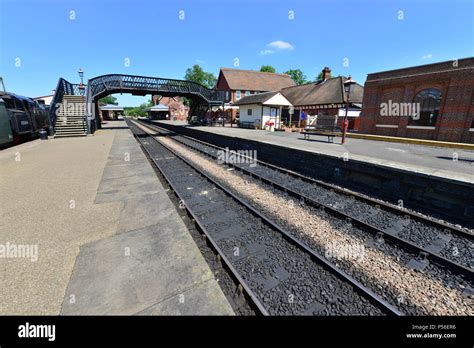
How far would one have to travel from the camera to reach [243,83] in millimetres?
41906

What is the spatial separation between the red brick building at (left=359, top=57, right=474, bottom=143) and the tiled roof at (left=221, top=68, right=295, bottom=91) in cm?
2650

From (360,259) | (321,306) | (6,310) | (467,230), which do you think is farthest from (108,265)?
(467,230)

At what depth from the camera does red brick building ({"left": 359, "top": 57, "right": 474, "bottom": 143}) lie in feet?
43.9

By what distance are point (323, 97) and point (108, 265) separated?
2978 cm

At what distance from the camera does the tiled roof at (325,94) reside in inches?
1000

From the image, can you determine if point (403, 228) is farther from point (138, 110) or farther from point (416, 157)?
point (138, 110)

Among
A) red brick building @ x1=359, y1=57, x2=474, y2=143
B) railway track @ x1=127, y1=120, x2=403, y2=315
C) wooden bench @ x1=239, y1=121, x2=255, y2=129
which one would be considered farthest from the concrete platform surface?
wooden bench @ x1=239, y1=121, x2=255, y2=129

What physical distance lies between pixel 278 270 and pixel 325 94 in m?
29.1

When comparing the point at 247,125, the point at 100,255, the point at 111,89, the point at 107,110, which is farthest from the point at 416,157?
the point at 107,110

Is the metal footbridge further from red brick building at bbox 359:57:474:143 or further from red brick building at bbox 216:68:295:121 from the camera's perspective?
red brick building at bbox 359:57:474:143

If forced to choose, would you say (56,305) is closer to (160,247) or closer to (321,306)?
(160,247)

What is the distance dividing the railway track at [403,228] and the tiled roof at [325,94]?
21810mm

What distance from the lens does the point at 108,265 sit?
3.15 metres

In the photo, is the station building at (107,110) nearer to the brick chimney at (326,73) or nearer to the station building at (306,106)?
the station building at (306,106)
